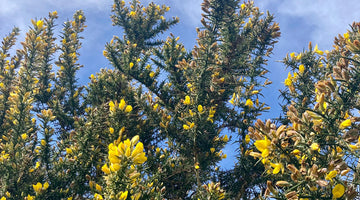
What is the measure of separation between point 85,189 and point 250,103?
257cm

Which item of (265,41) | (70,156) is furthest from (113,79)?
(265,41)

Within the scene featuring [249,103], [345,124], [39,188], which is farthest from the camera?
[249,103]

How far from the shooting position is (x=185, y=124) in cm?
409

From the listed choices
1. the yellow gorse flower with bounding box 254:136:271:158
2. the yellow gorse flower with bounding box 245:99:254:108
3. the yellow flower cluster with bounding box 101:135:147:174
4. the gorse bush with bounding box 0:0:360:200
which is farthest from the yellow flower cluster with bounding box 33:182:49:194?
the yellow gorse flower with bounding box 245:99:254:108

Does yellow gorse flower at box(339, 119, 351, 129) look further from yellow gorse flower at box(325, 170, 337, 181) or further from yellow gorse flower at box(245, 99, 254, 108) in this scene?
yellow gorse flower at box(245, 99, 254, 108)

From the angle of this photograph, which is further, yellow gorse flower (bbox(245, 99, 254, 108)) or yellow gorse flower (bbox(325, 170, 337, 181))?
yellow gorse flower (bbox(245, 99, 254, 108))

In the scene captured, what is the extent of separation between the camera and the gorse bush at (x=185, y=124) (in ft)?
6.26

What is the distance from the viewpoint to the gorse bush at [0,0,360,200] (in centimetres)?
191

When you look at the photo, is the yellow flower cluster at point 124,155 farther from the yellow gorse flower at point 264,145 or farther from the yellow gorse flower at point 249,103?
the yellow gorse flower at point 249,103

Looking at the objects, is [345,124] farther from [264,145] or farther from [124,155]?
[124,155]

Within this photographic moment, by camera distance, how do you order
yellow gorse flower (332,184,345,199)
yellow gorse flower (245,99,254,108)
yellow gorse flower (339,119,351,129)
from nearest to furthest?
yellow gorse flower (332,184,345,199) < yellow gorse flower (339,119,351,129) < yellow gorse flower (245,99,254,108)

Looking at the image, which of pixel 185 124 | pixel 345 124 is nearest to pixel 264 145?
pixel 345 124

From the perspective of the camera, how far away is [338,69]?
85.2 inches

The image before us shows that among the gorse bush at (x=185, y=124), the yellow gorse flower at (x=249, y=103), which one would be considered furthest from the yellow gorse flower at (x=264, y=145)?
the yellow gorse flower at (x=249, y=103)
